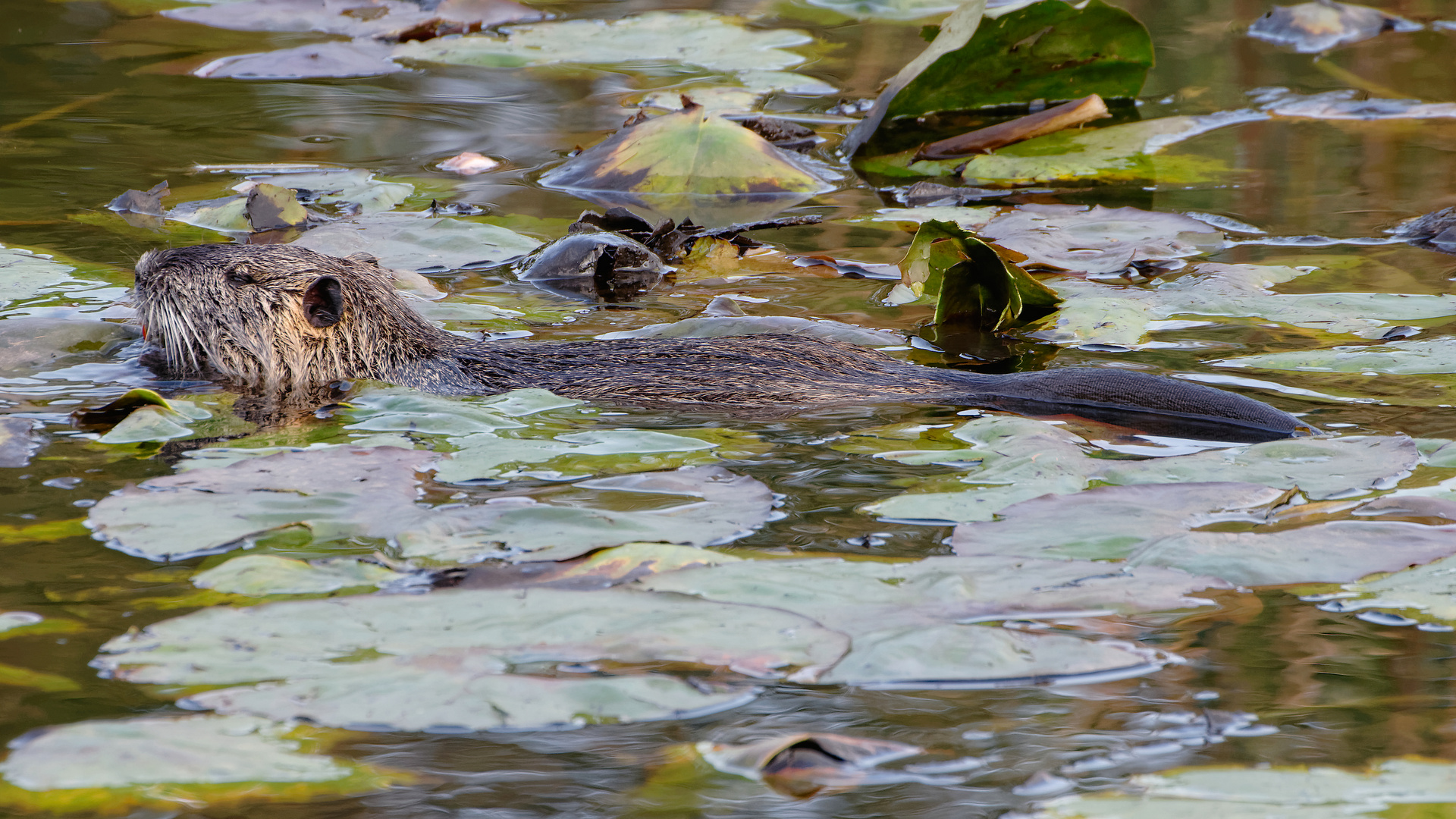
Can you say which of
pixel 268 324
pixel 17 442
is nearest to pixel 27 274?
pixel 268 324

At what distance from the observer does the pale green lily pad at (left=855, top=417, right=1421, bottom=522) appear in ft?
10.0

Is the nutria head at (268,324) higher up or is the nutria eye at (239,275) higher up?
the nutria eye at (239,275)

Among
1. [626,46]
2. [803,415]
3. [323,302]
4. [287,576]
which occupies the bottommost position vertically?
[803,415]

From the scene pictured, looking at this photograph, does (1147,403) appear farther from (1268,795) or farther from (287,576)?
(287,576)

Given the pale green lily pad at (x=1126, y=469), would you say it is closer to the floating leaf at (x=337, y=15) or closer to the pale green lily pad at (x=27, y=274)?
the pale green lily pad at (x=27, y=274)

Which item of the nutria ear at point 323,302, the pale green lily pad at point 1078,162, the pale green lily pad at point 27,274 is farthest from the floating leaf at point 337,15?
the nutria ear at point 323,302

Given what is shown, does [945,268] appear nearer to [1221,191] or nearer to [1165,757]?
[1221,191]

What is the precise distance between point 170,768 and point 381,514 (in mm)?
1035

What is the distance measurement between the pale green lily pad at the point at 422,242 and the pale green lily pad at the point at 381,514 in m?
2.45

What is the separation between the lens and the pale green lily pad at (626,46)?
8695 millimetres


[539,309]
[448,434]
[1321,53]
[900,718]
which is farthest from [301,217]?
[1321,53]

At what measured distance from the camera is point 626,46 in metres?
A: 8.78

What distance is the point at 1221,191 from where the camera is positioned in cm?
643

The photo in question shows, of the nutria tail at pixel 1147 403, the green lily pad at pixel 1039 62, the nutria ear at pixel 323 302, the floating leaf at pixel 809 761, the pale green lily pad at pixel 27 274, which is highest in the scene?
the green lily pad at pixel 1039 62
